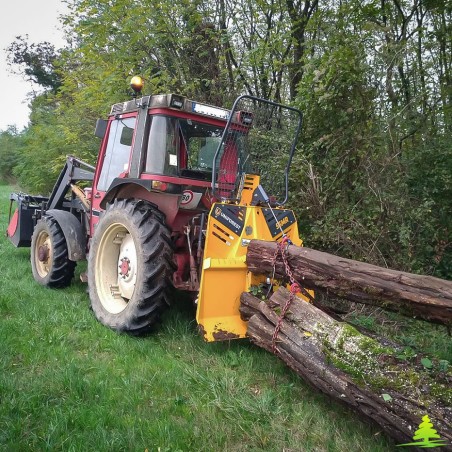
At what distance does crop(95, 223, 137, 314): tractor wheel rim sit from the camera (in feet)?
15.2

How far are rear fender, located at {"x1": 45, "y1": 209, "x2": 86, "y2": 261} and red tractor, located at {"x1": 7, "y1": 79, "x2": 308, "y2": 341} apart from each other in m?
0.01

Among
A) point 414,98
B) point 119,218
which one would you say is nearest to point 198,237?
point 119,218

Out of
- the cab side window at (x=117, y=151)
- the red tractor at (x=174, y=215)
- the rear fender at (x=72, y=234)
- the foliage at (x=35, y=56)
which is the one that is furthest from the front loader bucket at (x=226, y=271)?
the foliage at (x=35, y=56)

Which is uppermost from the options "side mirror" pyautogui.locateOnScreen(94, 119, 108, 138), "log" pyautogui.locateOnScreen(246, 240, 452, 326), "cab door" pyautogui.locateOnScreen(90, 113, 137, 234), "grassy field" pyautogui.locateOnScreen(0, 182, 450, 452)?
"side mirror" pyautogui.locateOnScreen(94, 119, 108, 138)

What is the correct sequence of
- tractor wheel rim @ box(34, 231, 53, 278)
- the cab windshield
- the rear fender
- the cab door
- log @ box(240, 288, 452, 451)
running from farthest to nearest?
tractor wheel rim @ box(34, 231, 53, 278) < the rear fender < the cab door < the cab windshield < log @ box(240, 288, 452, 451)

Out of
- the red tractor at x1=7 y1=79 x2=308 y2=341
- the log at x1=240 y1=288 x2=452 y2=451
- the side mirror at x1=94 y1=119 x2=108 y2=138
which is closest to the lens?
the log at x1=240 y1=288 x2=452 y2=451

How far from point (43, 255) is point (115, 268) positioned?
176 centimetres

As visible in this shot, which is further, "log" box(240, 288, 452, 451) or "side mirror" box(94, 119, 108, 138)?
"side mirror" box(94, 119, 108, 138)

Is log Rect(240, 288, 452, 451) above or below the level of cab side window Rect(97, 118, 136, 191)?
below

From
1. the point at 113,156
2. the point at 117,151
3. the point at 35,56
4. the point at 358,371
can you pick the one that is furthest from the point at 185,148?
the point at 35,56

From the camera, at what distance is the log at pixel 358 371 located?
2.47m

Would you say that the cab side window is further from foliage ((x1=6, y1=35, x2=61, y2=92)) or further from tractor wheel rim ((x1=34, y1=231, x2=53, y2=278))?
foliage ((x1=6, y1=35, x2=61, y2=92))

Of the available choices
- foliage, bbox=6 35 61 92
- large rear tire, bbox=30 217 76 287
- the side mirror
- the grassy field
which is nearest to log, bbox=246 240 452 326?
the grassy field

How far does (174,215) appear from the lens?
435 cm
